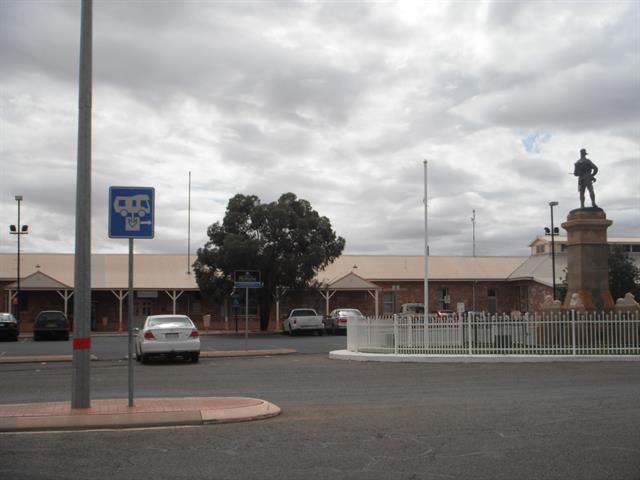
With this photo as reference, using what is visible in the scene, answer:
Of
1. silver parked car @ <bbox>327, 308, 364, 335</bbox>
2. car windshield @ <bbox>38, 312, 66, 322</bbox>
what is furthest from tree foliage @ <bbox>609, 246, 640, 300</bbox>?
car windshield @ <bbox>38, 312, 66, 322</bbox>

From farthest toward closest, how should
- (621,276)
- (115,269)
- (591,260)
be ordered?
(115,269) < (621,276) < (591,260)

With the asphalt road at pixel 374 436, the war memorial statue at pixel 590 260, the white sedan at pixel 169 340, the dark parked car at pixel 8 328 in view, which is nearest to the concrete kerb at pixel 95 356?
the white sedan at pixel 169 340

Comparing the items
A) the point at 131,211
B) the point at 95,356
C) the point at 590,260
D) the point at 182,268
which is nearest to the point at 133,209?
the point at 131,211

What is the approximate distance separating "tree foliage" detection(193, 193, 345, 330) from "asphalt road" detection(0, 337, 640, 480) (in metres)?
27.2

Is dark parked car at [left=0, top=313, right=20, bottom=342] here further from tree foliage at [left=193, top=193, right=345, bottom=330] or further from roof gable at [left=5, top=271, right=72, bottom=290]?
tree foliage at [left=193, top=193, right=345, bottom=330]

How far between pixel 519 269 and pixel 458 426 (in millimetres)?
47754

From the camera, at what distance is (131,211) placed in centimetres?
1112

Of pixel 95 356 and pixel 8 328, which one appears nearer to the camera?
pixel 95 356

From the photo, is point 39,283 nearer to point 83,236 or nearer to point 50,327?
point 50,327

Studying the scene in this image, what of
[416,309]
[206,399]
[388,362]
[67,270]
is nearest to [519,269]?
[416,309]

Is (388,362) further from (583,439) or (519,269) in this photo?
(519,269)

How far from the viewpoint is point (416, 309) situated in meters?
45.0

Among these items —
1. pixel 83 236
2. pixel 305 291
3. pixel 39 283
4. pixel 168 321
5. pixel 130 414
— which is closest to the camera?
pixel 130 414

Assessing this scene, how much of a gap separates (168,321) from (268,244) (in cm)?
2256
